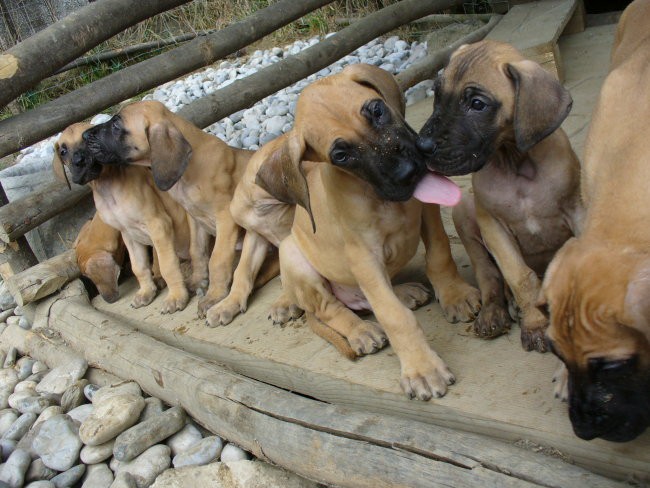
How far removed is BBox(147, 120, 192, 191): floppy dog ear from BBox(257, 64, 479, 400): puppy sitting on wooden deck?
1.36 meters

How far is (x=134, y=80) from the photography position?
660 cm

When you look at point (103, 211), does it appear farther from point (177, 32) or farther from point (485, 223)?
point (177, 32)

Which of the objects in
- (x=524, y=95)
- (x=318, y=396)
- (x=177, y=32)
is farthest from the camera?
(x=177, y=32)

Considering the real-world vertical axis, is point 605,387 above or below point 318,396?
above

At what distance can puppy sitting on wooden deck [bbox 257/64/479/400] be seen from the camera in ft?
11.7

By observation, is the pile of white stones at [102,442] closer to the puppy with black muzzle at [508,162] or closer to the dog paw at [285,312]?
the dog paw at [285,312]

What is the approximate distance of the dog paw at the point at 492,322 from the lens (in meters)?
3.77

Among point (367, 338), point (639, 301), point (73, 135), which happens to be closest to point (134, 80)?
point (73, 135)

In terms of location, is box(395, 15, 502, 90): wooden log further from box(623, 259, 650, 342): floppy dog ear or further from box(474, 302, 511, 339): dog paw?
box(623, 259, 650, 342): floppy dog ear

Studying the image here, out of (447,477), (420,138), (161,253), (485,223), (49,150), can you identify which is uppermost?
(420,138)

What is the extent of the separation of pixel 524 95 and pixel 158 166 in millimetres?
3112

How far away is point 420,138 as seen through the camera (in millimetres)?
3535

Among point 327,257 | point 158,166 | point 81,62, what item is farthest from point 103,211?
point 81,62

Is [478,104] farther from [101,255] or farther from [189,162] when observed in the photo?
[101,255]
